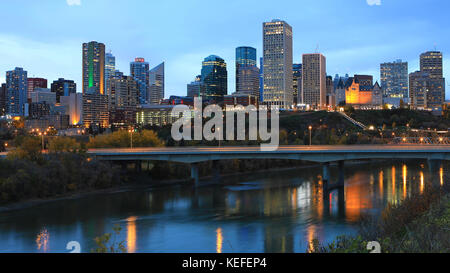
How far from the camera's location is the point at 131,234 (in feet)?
125

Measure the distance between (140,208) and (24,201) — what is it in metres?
15.1

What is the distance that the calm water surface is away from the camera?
35.0m

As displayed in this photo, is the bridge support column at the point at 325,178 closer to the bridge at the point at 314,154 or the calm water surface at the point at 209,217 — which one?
the bridge at the point at 314,154

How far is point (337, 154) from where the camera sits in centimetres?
6475

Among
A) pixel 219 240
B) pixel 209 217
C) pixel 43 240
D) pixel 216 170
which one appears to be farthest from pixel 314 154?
pixel 43 240

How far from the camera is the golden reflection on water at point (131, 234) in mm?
32938

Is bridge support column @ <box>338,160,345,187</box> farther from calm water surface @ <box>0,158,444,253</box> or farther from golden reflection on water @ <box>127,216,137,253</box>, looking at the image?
golden reflection on water @ <box>127,216,137,253</box>

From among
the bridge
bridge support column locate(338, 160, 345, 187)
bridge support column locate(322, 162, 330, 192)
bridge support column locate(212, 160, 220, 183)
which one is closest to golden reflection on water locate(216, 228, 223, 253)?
bridge support column locate(322, 162, 330, 192)

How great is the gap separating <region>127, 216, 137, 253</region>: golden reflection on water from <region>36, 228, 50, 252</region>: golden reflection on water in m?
6.23

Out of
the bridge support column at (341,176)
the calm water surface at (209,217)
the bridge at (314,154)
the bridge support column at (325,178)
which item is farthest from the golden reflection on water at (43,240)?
the bridge support column at (341,176)
